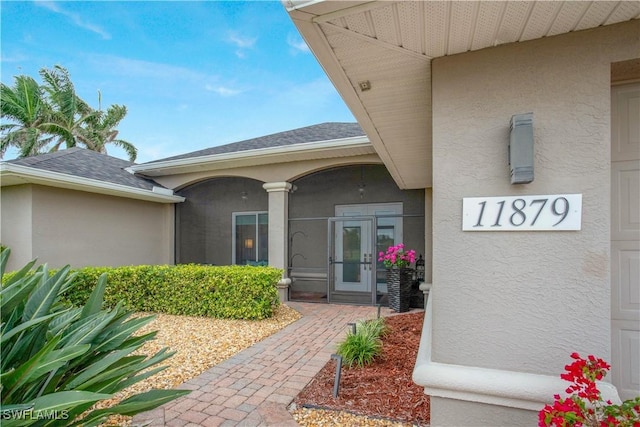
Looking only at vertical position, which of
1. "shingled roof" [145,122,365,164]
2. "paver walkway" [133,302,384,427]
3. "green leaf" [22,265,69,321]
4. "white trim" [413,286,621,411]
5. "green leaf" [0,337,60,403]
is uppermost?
"shingled roof" [145,122,365,164]

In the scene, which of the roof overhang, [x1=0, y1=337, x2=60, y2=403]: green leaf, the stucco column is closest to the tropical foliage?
the roof overhang

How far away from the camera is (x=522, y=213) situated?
2043mm

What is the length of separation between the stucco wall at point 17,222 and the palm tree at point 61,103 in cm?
1431

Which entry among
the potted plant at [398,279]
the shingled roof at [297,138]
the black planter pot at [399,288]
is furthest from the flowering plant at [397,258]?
the shingled roof at [297,138]

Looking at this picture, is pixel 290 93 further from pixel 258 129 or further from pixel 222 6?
pixel 222 6

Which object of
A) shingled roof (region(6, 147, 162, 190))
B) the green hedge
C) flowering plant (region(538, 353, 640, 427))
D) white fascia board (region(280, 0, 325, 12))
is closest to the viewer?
flowering plant (region(538, 353, 640, 427))

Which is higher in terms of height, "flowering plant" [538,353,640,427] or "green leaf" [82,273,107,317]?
"green leaf" [82,273,107,317]

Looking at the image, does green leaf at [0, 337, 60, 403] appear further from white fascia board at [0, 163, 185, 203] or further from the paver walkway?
white fascia board at [0, 163, 185, 203]

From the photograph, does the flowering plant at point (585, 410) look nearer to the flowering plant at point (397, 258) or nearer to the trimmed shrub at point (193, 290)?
the trimmed shrub at point (193, 290)

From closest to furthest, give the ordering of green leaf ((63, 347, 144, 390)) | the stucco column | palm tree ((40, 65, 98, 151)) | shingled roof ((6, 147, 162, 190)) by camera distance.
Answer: green leaf ((63, 347, 144, 390)) → shingled roof ((6, 147, 162, 190)) → the stucco column → palm tree ((40, 65, 98, 151))

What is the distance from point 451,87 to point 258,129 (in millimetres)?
22340

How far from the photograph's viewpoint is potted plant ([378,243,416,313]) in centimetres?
707

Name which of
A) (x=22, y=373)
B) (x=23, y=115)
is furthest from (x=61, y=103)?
(x=22, y=373)

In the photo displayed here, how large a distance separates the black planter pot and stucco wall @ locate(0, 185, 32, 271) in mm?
8247
